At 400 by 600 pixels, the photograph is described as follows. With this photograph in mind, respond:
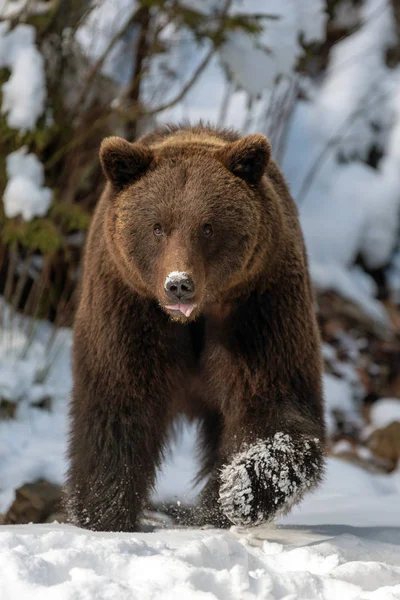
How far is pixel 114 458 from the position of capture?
5246 millimetres

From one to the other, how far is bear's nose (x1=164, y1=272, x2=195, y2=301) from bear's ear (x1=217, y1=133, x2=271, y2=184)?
0.79 meters

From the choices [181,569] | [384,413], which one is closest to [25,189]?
[181,569]

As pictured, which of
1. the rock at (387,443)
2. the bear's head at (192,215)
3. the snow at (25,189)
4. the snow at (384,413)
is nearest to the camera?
the bear's head at (192,215)

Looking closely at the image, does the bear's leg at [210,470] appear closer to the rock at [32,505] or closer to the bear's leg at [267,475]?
the bear's leg at [267,475]

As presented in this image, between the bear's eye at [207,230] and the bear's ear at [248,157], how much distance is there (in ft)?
1.21

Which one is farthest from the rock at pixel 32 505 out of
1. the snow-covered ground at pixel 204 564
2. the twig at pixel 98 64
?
the twig at pixel 98 64

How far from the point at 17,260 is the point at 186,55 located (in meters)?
2.70

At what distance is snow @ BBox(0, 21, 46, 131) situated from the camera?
8.10 metres

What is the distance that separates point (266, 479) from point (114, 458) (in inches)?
32.7

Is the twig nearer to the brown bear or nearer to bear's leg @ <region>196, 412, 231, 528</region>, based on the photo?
the brown bear

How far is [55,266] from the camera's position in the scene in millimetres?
10031

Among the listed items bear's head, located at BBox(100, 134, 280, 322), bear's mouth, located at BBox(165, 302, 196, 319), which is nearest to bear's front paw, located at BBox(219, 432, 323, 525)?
bear's head, located at BBox(100, 134, 280, 322)

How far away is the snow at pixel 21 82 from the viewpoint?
26.6 feet

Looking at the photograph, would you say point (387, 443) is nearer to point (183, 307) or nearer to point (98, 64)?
point (98, 64)
